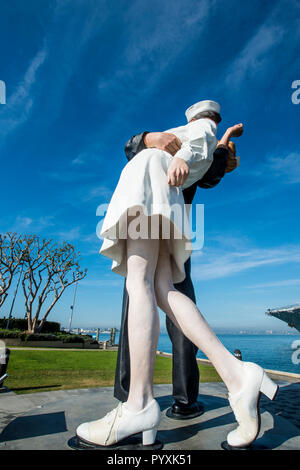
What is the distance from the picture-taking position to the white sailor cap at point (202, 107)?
6.67 ft

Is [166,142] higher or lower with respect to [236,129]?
lower

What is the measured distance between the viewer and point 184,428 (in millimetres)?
1585

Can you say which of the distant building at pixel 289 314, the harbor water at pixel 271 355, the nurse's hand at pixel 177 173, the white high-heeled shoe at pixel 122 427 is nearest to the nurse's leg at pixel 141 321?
the white high-heeled shoe at pixel 122 427

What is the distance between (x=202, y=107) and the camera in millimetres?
2041

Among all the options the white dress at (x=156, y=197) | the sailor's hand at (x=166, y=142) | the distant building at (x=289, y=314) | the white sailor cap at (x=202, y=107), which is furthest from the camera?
the distant building at (x=289, y=314)

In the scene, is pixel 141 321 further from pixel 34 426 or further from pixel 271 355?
pixel 271 355

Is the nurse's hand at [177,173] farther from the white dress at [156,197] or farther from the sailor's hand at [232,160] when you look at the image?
the sailor's hand at [232,160]

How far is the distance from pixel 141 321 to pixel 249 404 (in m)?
0.59

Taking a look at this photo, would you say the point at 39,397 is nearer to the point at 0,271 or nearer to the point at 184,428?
the point at 184,428

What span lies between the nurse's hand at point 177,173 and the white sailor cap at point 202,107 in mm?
839

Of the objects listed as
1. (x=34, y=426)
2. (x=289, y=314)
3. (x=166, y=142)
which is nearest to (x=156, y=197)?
(x=166, y=142)

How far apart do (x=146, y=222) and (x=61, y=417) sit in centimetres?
139

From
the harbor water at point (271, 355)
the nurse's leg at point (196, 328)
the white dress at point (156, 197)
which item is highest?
the white dress at point (156, 197)
